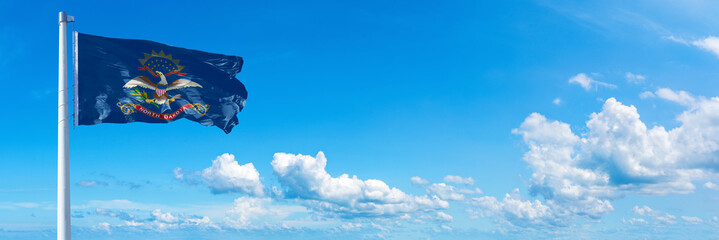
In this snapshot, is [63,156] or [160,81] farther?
[160,81]

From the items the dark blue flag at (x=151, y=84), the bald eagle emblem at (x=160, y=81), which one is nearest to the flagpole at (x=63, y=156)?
the dark blue flag at (x=151, y=84)

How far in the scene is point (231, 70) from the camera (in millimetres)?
33031

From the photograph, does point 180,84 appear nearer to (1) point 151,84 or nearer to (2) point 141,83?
(1) point 151,84

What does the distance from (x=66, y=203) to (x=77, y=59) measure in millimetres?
6536

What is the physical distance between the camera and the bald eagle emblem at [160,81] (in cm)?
3028

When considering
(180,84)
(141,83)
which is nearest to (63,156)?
(141,83)

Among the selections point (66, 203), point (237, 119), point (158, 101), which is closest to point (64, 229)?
point (66, 203)

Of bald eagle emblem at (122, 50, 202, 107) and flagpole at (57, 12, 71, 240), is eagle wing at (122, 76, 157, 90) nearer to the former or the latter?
bald eagle emblem at (122, 50, 202, 107)

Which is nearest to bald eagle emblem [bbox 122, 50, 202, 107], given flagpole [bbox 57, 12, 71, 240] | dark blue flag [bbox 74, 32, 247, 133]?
dark blue flag [bbox 74, 32, 247, 133]

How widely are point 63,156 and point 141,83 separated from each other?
221 inches

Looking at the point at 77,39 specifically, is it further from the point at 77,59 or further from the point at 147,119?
the point at 147,119

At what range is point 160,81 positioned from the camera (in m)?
31.1

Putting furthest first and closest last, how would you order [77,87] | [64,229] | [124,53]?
[124,53], [77,87], [64,229]

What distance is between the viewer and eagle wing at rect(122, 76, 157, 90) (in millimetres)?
30062
